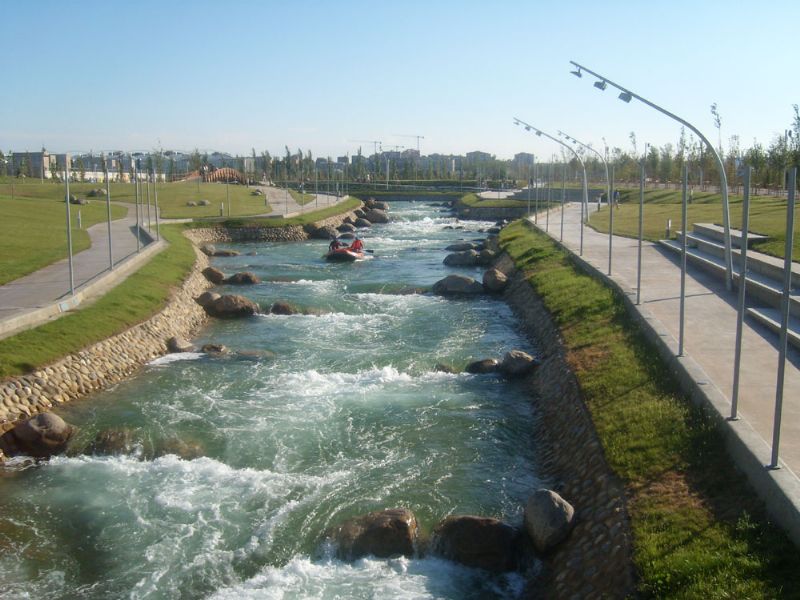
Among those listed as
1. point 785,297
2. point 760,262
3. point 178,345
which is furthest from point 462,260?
point 785,297

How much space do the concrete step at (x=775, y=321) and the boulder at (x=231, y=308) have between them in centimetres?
1772

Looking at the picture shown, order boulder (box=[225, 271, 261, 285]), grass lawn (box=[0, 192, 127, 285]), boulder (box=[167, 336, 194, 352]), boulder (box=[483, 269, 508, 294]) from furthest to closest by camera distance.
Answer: boulder (box=[225, 271, 261, 285]), boulder (box=[483, 269, 508, 294]), grass lawn (box=[0, 192, 127, 285]), boulder (box=[167, 336, 194, 352])

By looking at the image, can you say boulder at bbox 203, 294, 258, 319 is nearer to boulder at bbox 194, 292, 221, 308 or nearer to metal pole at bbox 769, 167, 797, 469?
boulder at bbox 194, 292, 221, 308

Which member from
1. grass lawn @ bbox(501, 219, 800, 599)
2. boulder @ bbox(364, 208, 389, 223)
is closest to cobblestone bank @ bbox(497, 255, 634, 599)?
grass lawn @ bbox(501, 219, 800, 599)

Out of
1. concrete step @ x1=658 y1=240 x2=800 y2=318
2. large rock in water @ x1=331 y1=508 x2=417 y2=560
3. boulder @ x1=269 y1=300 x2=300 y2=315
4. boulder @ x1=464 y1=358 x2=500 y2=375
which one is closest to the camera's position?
large rock in water @ x1=331 y1=508 x2=417 y2=560

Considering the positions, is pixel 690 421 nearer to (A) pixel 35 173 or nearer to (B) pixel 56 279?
(B) pixel 56 279

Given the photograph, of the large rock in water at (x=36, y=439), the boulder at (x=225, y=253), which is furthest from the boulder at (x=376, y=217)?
the large rock in water at (x=36, y=439)

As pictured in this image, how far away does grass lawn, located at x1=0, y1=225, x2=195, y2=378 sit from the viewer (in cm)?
1888

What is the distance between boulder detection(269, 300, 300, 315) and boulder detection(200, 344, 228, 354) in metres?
6.19

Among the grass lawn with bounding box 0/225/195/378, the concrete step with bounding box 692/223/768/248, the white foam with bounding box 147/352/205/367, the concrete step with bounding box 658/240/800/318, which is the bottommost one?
the white foam with bounding box 147/352/205/367

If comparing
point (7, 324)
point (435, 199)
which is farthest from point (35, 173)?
point (7, 324)

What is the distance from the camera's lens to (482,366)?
2133 cm

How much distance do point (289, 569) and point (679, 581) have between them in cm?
559

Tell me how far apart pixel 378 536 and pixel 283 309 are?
18950 mm
